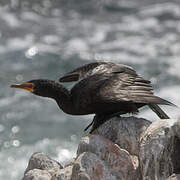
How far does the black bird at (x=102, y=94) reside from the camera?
1435cm

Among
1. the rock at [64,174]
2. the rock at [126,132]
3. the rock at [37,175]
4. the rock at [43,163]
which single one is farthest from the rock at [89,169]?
the rock at [43,163]

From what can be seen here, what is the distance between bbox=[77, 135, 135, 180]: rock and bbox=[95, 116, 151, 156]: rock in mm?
638

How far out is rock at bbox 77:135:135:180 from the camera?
13070 millimetres

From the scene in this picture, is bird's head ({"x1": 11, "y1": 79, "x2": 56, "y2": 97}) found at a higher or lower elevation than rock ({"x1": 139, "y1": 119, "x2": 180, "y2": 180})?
higher

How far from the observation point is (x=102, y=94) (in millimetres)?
14695

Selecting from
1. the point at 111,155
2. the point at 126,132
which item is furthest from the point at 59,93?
the point at 111,155

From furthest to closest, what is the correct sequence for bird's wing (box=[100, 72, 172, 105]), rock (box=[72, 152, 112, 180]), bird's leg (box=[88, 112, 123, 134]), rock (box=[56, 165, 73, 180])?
bird's leg (box=[88, 112, 123, 134]) < bird's wing (box=[100, 72, 172, 105]) < rock (box=[56, 165, 73, 180]) < rock (box=[72, 152, 112, 180])

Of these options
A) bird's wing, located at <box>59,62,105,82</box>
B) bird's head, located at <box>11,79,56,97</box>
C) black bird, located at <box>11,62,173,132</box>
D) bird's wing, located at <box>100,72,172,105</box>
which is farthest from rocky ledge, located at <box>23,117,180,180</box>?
bird's wing, located at <box>59,62,105,82</box>

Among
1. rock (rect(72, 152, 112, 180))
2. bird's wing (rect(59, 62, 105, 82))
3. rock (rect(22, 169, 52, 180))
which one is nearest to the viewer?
rock (rect(72, 152, 112, 180))

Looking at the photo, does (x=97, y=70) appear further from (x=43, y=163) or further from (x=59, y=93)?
(x=43, y=163)

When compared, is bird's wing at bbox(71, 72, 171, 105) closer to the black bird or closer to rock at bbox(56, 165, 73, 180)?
the black bird

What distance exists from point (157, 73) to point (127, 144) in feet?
131

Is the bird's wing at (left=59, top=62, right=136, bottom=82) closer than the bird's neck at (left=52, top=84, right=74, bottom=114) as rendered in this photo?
No

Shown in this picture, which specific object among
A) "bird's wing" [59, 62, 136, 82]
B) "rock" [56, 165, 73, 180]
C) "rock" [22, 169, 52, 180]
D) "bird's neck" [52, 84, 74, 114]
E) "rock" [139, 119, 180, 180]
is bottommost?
"rock" [22, 169, 52, 180]
